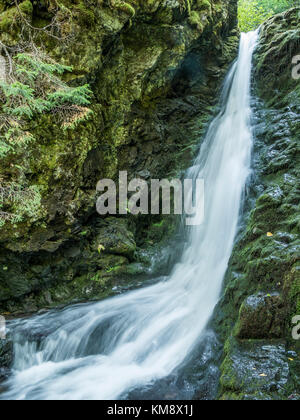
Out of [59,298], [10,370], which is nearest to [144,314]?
[59,298]

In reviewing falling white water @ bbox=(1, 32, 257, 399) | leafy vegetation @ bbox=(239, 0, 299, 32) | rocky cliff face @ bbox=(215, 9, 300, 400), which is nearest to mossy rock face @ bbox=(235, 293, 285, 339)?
rocky cliff face @ bbox=(215, 9, 300, 400)

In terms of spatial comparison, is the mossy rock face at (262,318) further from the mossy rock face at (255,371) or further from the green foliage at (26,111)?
the green foliage at (26,111)

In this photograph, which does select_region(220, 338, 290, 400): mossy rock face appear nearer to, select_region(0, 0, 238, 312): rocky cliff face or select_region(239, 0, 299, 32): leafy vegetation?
select_region(0, 0, 238, 312): rocky cliff face

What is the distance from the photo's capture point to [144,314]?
5348 mm

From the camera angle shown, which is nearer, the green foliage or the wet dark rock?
the wet dark rock

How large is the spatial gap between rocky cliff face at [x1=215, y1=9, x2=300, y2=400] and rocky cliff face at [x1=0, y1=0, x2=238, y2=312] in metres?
2.48

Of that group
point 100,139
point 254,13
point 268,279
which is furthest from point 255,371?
point 254,13

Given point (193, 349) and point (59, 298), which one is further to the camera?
point (59, 298)

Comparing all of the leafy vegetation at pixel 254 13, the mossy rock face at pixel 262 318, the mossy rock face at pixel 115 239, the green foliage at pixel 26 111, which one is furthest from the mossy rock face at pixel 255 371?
the leafy vegetation at pixel 254 13

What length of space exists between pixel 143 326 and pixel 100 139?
427 centimetres

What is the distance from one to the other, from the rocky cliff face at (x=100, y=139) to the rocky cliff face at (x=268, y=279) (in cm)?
248

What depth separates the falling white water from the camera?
407 cm
